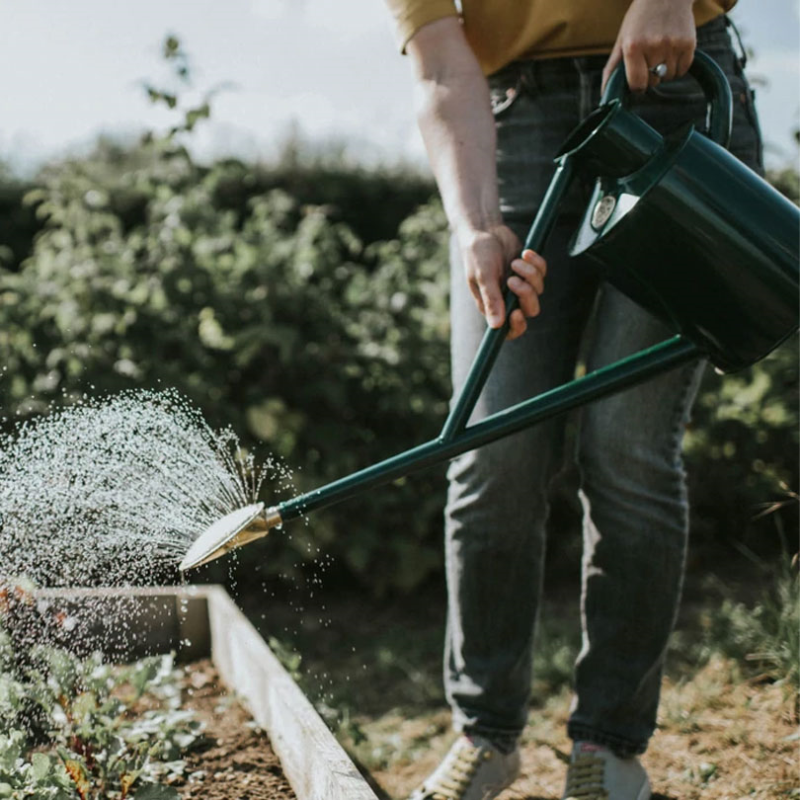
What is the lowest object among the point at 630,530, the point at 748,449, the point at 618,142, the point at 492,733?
the point at 492,733

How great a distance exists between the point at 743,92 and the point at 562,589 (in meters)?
2.28

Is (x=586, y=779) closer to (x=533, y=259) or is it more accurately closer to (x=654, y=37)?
(x=533, y=259)

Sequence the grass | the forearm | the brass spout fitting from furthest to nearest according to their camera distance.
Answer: the grass → the forearm → the brass spout fitting

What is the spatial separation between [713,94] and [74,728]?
1.45 metres

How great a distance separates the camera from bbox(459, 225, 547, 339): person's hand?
1.46 meters

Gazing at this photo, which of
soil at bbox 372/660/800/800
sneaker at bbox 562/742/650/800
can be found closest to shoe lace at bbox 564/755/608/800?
sneaker at bbox 562/742/650/800

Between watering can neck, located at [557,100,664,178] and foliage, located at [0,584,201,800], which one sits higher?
watering can neck, located at [557,100,664,178]

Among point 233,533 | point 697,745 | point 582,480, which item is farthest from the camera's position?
point 697,745

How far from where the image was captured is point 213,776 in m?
1.67

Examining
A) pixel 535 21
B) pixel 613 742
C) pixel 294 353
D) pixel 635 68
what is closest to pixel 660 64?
pixel 635 68

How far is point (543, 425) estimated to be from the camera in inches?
65.5

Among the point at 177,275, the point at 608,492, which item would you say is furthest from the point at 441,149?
the point at 177,275

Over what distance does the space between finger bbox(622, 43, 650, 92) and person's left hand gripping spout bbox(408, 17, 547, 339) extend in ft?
0.80

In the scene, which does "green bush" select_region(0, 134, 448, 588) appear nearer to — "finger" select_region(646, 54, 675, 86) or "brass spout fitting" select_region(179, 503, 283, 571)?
"brass spout fitting" select_region(179, 503, 283, 571)
